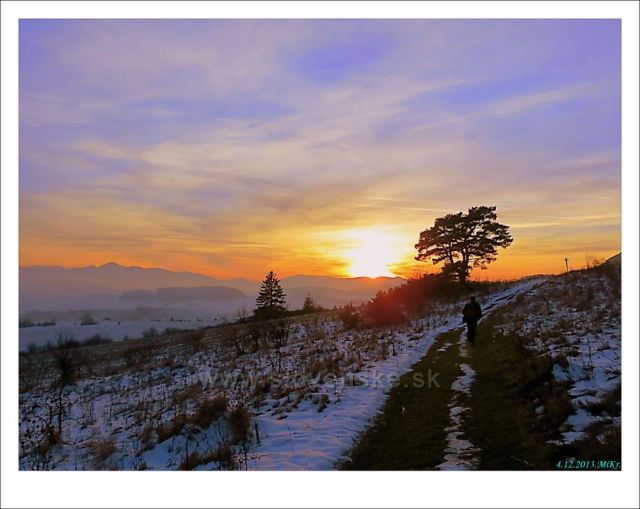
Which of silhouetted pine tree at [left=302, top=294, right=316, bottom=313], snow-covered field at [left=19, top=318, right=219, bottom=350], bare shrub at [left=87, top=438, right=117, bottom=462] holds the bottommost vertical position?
snow-covered field at [left=19, top=318, right=219, bottom=350]

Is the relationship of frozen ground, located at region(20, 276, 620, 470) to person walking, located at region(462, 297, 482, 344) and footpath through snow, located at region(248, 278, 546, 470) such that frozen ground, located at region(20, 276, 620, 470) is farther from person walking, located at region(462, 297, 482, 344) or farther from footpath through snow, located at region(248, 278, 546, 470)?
person walking, located at region(462, 297, 482, 344)

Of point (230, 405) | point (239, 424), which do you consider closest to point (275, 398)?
point (230, 405)

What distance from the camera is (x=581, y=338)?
10953mm

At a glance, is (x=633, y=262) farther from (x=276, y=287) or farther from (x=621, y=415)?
(x=276, y=287)

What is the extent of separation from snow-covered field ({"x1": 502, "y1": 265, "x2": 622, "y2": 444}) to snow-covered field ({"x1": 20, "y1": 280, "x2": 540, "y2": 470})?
142 inches

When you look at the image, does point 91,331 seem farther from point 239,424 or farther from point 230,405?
point 239,424

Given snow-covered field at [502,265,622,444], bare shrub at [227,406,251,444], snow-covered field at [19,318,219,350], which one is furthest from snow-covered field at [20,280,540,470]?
snow-covered field at [19,318,219,350]

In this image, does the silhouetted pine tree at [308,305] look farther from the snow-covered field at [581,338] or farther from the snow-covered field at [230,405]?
the snow-covered field at [581,338]

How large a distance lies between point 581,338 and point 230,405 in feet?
29.1

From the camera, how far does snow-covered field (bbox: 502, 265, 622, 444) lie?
22.6 ft

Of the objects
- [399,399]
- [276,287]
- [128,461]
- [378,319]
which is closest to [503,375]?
[399,399]

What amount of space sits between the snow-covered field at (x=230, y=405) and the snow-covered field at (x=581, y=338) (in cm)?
362

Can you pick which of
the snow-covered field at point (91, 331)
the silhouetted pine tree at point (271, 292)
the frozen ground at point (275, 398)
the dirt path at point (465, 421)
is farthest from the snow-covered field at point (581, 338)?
the snow-covered field at point (91, 331)

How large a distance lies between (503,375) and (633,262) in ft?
13.3
